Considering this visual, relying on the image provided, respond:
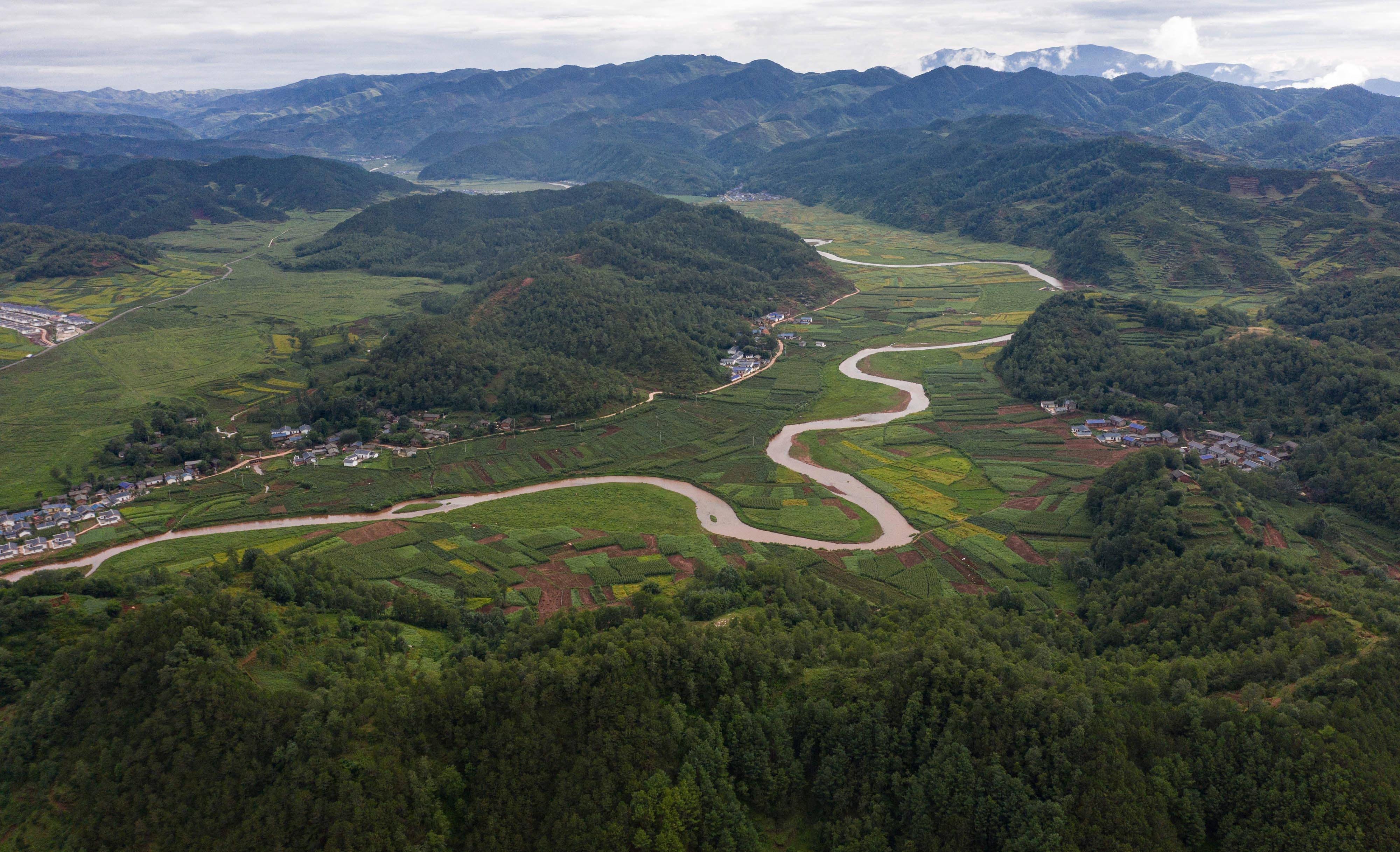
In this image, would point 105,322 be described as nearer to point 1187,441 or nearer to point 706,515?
point 706,515

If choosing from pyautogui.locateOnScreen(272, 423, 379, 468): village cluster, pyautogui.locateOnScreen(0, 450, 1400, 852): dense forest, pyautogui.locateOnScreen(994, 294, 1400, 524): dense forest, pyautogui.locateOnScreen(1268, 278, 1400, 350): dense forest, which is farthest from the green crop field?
pyautogui.locateOnScreen(1268, 278, 1400, 350): dense forest

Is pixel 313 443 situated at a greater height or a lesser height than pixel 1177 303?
lesser

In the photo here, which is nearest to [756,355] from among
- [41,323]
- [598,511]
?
[598,511]

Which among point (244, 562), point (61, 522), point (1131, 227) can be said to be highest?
point (1131, 227)

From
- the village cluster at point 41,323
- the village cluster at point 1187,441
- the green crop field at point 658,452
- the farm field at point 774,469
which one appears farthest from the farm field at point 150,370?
the village cluster at point 1187,441

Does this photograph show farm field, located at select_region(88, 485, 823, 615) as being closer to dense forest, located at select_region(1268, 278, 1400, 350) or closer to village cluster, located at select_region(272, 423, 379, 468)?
village cluster, located at select_region(272, 423, 379, 468)

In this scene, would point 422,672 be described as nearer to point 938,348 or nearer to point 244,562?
point 244,562

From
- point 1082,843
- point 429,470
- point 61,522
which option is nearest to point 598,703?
point 1082,843
